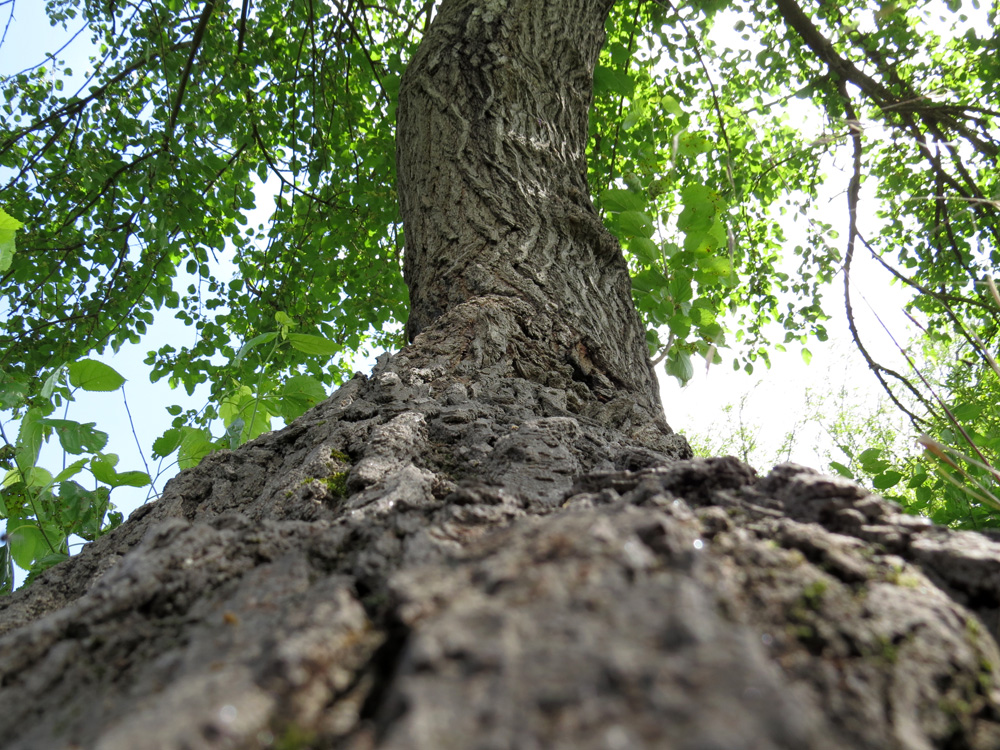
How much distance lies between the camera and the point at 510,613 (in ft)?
1.59

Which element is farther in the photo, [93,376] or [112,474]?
[112,474]

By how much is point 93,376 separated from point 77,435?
0.19 metres

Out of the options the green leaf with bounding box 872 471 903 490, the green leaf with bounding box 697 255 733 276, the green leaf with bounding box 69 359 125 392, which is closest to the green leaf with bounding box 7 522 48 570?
the green leaf with bounding box 69 359 125 392

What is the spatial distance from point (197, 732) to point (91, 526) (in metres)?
1.85

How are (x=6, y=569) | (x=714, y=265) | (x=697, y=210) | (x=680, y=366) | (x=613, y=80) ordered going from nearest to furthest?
1. (x=6, y=569)
2. (x=697, y=210)
3. (x=714, y=265)
4. (x=680, y=366)
5. (x=613, y=80)

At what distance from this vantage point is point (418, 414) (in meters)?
1.44

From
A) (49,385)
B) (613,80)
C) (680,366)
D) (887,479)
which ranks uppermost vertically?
(613,80)

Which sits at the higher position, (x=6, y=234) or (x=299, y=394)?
(x=6, y=234)

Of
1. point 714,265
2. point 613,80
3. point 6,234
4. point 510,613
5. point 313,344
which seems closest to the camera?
point 510,613

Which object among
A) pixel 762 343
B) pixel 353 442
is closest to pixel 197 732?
pixel 353 442

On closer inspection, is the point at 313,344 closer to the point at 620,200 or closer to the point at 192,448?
the point at 192,448

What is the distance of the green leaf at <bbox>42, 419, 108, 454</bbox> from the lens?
5.49 feet

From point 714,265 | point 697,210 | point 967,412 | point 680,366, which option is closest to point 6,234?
point 697,210

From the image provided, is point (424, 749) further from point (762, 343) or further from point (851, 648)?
point (762, 343)
